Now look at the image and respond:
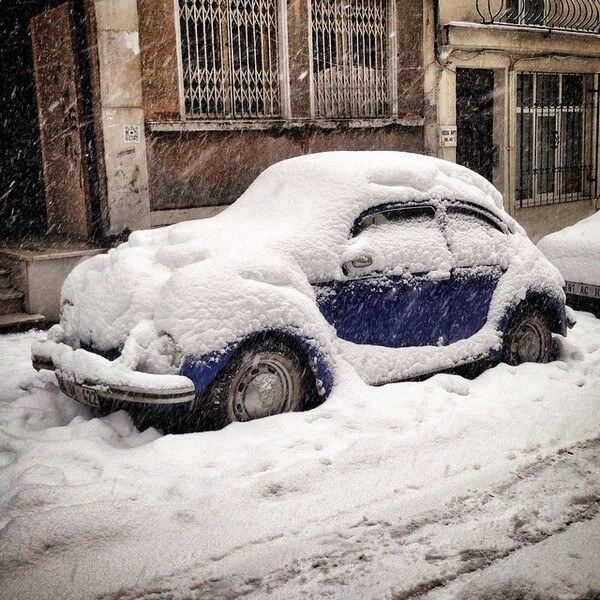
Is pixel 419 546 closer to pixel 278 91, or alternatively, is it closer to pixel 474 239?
pixel 474 239

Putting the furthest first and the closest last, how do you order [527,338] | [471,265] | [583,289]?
[583,289] < [527,338] < [471,265]

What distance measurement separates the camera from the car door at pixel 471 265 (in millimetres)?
5375

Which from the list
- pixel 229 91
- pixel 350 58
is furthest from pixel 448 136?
pixel 229 91

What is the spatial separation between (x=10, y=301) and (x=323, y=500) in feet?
18.8

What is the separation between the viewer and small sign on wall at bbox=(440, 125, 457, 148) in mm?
12000

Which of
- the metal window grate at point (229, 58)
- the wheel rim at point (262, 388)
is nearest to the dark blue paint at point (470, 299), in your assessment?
the wheel rim at point (262, 388)

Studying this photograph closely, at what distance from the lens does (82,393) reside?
4324 mm

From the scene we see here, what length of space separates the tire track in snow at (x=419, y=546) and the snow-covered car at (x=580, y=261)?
3.75m

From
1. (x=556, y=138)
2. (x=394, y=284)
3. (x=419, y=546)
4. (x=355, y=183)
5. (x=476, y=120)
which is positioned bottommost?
(x=419, y=546)

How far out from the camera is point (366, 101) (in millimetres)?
11375

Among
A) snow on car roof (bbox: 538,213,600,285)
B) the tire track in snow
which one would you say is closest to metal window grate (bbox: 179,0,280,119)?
snow on car roof (bbox: 538,213,600,285)

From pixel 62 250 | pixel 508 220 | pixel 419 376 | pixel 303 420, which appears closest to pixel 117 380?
pixel 303 420

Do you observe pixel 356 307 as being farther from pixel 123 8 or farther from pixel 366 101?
pixel 366 101

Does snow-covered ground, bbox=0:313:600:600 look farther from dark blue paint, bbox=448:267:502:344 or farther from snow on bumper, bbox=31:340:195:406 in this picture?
dark blue paint, bbox=448:267:502:344
